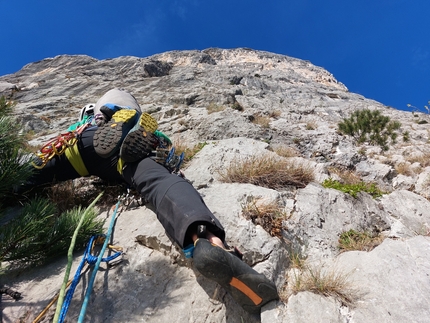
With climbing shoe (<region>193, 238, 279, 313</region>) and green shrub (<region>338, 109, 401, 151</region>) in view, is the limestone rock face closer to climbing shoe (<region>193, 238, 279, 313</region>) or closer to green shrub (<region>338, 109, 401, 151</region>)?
climbing shoe (<region>193, 238, 279, 313</region>)

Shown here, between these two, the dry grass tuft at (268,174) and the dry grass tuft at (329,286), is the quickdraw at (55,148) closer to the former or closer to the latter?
the dry grass tuft at (268,174)

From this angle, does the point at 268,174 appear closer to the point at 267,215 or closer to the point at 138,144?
the point at 267,215

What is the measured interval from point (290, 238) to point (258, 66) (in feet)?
126

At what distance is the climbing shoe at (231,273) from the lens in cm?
136

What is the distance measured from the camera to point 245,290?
143 centimetres

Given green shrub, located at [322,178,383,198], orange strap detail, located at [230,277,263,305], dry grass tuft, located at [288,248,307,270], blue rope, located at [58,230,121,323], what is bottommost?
blue rope, located at [58,230,121,323]

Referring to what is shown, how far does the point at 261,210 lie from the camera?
2.22 m

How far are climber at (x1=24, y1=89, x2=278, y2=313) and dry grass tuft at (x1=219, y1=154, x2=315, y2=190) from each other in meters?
0.92

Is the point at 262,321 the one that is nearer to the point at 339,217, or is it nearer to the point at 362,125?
the point at 339,217

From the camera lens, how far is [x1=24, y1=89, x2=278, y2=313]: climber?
140 centimetres

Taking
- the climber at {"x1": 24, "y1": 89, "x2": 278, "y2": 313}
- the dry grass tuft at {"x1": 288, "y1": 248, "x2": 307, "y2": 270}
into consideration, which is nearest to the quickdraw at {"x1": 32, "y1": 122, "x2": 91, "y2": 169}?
the climber at {"x1": 24, "y1": 89, "x2": 278, "y2": 313}

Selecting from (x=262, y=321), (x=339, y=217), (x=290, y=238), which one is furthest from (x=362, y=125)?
(x=262, y=321)

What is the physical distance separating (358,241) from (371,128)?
1069 cm

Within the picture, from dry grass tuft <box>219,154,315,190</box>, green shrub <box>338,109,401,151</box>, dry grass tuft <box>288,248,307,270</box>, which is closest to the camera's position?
dry grass tuft <box>288,248,307,270</box>
